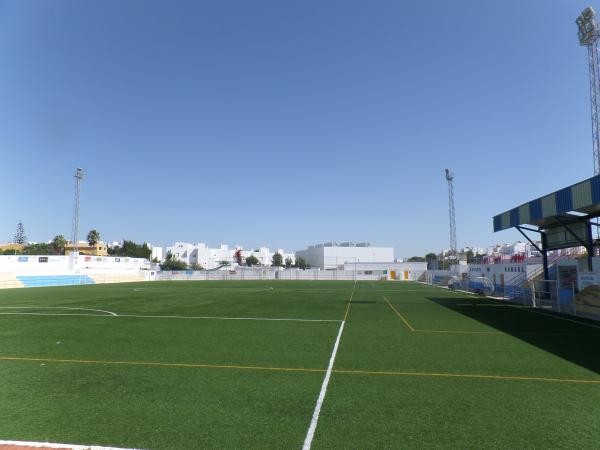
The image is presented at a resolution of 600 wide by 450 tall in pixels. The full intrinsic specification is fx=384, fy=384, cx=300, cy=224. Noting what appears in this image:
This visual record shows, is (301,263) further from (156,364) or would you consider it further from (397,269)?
(156,364)

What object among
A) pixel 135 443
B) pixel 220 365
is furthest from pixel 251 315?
pixel 135 443

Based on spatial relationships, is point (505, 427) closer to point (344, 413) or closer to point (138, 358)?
point (344, 413)

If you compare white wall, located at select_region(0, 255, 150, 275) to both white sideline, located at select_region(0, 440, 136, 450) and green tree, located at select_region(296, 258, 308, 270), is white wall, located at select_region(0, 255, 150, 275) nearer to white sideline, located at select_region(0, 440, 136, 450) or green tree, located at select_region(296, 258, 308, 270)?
white sideline, located at select_region(0, 440, 136, 450)

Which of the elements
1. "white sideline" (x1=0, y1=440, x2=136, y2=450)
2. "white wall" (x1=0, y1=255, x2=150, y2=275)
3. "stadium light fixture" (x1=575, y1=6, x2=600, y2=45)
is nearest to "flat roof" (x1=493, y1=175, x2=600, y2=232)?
"stadium light fixture" (x1=575, y1=6, x2=600, y2=45)

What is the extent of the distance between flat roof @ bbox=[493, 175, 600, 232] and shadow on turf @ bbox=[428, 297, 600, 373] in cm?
584

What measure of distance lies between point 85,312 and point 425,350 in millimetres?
17785

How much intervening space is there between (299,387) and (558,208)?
20.6m

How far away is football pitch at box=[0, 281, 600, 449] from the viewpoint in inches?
219

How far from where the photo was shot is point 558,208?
2166 centimetres

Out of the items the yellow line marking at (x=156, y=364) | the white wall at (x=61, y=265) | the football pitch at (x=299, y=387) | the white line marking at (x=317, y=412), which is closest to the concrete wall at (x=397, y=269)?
the white wall at (x=61, y=265)

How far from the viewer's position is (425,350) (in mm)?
11461

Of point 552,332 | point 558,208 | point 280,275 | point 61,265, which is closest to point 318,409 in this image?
point 552,332

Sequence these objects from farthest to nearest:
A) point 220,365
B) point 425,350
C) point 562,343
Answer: point 562,343 → point 425,350 → point 220,365

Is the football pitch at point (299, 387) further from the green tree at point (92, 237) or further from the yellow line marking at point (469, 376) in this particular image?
the green tree at point (92, 237)
